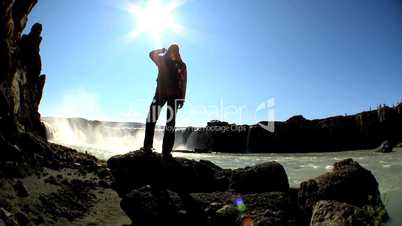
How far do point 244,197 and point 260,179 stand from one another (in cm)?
120

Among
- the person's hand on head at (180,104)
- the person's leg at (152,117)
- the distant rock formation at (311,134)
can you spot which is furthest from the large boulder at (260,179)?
the distant rock formation at (311,134)

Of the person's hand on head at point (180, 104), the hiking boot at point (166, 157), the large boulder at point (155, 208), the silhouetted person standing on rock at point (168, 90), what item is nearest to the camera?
the large boulder at point (155, 208)

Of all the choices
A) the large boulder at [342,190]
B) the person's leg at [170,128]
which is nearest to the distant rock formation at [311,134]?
the large boulder at [342,190]

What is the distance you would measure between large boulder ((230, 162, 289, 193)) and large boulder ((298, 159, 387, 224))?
2.54 ft

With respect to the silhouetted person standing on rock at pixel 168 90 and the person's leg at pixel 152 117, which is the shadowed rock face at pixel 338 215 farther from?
the person's leg at pixel 152 117

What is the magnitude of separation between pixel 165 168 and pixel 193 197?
5.94 ft

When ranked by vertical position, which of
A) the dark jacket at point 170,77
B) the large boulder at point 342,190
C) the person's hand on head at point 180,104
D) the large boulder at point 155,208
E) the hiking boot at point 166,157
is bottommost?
the large boulder at point 155,208

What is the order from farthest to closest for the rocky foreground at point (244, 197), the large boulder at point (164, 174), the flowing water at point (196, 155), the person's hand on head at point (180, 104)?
the flowing water at point (196, 155) → the person's hand on head at point (180, 104) → the large boulder at point (164, 174) → the rocky foreground at point (244, 197)

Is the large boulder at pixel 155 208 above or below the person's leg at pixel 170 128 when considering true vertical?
below

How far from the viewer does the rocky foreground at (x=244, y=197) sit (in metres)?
5.15

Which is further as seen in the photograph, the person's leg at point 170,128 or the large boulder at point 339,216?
the person's leg at point 170,128

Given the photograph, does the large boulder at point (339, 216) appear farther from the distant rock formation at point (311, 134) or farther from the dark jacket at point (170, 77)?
the distant rock formation at point (311, 134)

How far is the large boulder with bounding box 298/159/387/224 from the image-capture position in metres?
5.98

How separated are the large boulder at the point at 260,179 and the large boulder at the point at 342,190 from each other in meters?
0.78
